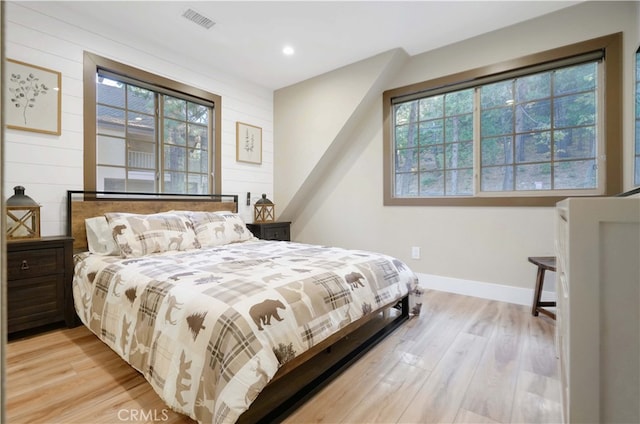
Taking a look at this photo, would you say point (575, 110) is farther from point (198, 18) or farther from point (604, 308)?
point (198, 18)

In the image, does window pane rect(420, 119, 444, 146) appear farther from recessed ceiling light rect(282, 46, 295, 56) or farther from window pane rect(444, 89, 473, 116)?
recessed ceiling light rect(282, 46, 295, 56)

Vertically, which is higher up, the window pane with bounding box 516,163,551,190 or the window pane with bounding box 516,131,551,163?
the window pane with bounding box 516,131,551,163

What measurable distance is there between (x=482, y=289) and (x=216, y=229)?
108 inches

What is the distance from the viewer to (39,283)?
2180 millimetres

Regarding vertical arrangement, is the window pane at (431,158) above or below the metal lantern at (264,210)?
above

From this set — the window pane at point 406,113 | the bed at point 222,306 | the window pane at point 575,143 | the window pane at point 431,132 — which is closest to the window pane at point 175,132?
the bed at point 222,306

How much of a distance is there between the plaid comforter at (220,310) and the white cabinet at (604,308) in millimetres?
1033

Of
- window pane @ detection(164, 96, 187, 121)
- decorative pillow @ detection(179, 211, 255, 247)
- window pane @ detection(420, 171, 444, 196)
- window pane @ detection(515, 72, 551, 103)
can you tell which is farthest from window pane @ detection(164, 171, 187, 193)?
window pane @ detection(515, 72, 551, 103)

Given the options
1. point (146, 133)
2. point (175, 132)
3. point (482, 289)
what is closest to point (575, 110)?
point (482, 289)

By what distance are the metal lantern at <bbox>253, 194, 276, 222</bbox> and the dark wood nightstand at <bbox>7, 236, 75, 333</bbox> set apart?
213cm

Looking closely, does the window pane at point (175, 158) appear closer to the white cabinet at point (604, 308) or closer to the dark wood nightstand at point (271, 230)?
the dark wood nightstand at point (271, 230)

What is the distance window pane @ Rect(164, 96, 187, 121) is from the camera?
3361 millimetres

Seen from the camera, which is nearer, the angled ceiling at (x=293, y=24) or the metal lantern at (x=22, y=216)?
the metal lantern at (x=22, y=216)

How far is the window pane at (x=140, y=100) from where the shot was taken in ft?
10.1
